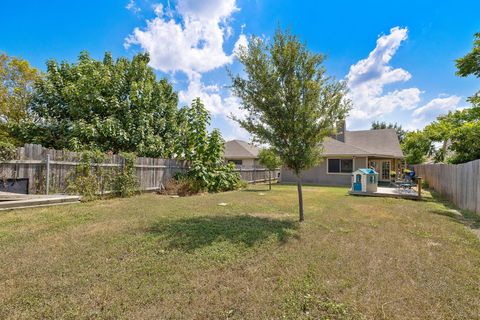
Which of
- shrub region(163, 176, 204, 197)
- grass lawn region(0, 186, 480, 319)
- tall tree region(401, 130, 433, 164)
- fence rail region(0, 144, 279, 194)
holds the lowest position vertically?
grass lawn region(0, 186, 480, 319)

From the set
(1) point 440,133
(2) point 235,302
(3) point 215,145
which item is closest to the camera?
(2) point 235,302

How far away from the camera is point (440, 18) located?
9.67 meters

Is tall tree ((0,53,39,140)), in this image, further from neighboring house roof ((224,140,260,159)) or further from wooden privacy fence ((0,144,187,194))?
neighboring house roof ((224,140,260,159))

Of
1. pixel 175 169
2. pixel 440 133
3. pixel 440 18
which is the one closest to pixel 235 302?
pixel 175 169

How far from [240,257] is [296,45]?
16.3 feet

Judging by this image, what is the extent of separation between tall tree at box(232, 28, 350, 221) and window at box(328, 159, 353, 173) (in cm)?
1375

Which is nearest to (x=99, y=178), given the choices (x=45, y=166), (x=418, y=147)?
(x=45, y=166)

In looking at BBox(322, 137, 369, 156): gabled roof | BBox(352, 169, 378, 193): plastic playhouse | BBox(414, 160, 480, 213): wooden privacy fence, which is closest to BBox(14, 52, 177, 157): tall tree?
BBox(352, 169, 378, 193): plastic playhouse

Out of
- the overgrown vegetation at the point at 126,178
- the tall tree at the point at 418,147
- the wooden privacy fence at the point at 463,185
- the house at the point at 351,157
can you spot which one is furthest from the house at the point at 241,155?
the tall tree at the point at 418,147

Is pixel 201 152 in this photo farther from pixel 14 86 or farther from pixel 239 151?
pixel 14 86

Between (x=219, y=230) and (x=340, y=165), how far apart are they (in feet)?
52.4

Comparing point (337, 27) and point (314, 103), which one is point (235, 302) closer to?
point (314, 103)

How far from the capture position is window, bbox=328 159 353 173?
59.7ft

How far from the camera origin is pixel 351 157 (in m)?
18.0
